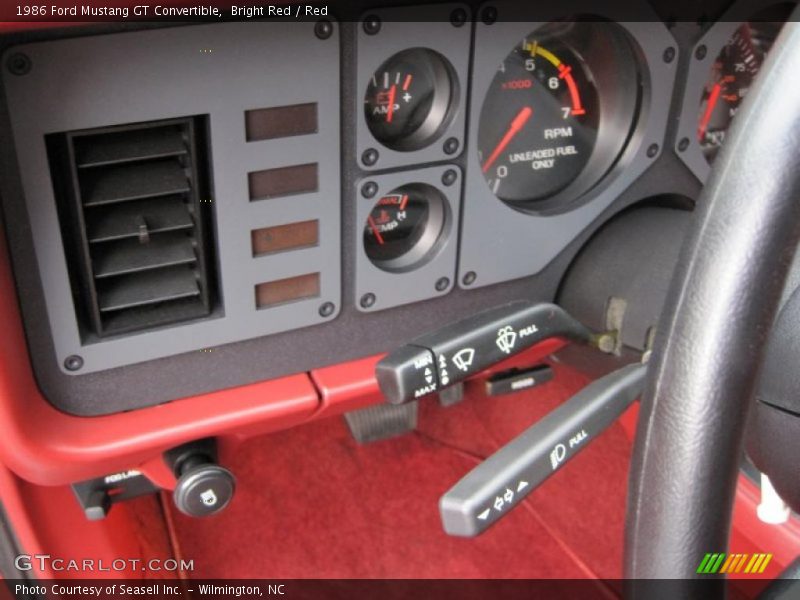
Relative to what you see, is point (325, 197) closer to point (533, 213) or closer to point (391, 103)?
Result: point (391, 103)

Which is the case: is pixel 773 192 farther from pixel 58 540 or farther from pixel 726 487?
pixel 58 540

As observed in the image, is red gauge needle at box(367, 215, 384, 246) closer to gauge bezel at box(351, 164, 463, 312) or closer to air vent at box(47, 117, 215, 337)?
gauge bezel at box(351, 164, 463, 312)

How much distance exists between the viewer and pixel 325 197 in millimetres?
1031

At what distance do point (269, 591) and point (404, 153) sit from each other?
0.86m

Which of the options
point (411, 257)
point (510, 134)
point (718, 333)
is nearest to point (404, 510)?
point (411, 257)

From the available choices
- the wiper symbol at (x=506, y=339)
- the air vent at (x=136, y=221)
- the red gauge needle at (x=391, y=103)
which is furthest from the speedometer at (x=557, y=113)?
the air vent at (x=136, y=221)

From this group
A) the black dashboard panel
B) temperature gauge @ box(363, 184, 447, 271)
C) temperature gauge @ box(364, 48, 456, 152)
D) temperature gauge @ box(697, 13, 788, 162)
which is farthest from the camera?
temperature gauge @ box(697, 13, 788, 162)

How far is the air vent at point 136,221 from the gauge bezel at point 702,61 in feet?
2.16

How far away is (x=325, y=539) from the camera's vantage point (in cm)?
164

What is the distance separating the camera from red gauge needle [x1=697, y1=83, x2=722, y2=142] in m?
1.34

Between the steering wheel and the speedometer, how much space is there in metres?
0.66

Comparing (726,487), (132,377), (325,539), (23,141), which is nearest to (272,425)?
(132,377)

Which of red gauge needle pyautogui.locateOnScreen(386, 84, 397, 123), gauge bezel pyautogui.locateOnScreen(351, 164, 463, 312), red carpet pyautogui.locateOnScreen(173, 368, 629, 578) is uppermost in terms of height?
red gauge needle pyautogui.locateOnScreen(386, 84, 397, 123)

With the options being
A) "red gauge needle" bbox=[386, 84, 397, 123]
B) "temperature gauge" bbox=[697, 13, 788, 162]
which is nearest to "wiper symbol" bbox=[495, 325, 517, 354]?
"red gauge needle" bbox=[386, 84, 397, 123]
